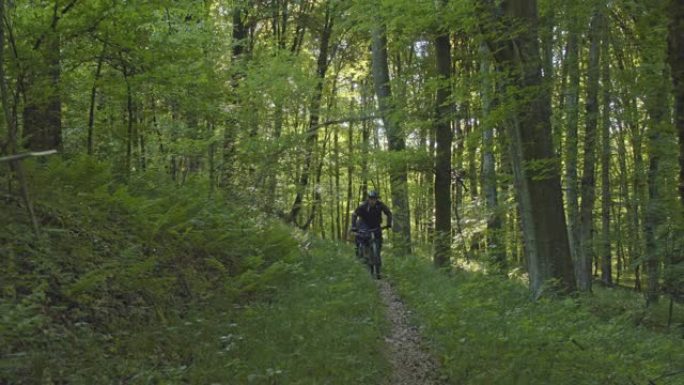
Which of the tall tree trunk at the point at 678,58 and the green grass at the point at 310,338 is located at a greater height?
the tall tree trunk at the point at 678,58

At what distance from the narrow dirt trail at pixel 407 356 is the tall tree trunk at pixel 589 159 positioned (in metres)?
4.93

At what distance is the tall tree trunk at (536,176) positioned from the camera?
9195mm

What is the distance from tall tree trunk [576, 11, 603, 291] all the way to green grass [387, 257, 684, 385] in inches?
146

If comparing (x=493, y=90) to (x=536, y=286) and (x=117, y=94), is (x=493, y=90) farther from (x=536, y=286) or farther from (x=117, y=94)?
(x=117, y=94)

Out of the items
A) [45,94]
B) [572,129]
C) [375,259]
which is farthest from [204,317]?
[572,129]

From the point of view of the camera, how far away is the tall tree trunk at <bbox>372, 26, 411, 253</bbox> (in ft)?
48.0

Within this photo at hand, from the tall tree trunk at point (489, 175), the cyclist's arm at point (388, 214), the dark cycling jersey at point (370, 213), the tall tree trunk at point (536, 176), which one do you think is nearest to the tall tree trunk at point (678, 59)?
the tall tree trunk at point (536, 176)

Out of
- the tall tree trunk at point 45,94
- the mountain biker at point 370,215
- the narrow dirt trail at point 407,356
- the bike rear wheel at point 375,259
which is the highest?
the tall tree trunk at point 45,94

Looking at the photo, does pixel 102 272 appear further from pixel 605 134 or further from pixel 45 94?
pixel 605 134

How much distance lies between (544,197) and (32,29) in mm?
7994

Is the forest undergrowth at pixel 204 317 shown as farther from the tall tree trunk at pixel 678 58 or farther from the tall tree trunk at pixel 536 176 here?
the tall tree trunk at pixel 678 58

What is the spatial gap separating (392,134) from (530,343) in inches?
388

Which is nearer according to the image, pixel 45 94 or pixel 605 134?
pixel 45 94

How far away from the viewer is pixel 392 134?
1616 centimetres
